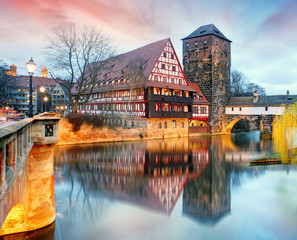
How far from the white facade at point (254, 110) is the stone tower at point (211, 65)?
54.9 inches

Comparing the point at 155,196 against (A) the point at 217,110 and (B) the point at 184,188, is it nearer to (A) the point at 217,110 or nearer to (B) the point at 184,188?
(B) the point at 184,188

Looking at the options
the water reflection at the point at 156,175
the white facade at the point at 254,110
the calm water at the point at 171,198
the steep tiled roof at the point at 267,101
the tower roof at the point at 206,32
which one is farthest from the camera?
the tower roof at the point at 206,32

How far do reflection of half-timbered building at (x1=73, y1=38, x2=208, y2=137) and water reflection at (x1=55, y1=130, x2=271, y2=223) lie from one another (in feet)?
22.2

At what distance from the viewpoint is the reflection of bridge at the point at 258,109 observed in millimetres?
→ 33312

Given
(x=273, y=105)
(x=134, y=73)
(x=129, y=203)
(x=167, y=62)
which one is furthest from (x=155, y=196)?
(x=273, y=105)

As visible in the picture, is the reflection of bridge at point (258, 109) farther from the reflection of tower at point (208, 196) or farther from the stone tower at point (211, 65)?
the reflection of tower at point (208, 196)

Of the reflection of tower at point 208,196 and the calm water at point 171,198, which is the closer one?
the calm water at point 171,198

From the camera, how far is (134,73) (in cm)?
2878

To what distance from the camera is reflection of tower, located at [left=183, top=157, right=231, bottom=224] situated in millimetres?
9422

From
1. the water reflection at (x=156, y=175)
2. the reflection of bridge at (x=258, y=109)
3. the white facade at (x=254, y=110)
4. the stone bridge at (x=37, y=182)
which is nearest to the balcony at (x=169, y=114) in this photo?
the water reflection at (x=156, y=175)

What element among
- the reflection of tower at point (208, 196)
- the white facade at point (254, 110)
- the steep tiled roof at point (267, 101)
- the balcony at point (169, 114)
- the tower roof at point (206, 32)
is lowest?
the reflection of tower at point (208, 196)

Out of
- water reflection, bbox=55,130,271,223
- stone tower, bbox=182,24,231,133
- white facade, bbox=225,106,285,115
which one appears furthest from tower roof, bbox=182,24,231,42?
water reflection, bbox=55,130,271,223

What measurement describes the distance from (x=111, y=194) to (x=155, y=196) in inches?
79.7

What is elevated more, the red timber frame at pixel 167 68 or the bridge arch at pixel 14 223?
the red timber frame at pixel 167 68
